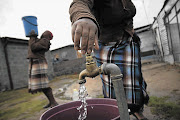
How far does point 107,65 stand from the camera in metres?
0.87

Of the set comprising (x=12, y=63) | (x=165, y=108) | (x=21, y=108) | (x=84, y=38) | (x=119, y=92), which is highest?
(x=12, y=63)

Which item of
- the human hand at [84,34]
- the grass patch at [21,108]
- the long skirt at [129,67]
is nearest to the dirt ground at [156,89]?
the grass patch at [21,108]

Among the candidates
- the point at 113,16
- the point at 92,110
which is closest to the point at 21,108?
the point at 92,110

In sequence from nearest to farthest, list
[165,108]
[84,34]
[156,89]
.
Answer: [84,34] < [165,108] < [156,89]

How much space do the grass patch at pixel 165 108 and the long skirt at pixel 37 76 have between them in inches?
94.3

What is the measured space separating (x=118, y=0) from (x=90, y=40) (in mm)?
970

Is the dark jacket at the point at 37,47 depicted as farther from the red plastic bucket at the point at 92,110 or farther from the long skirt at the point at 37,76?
the red plastic bucket at the point at 92,110

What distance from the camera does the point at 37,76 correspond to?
3.18 meters

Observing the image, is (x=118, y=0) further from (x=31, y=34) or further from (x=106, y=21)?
(x=31, y=34)

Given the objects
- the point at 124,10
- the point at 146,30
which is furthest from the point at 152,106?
the point at 146,30

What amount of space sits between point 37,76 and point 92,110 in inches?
93.1

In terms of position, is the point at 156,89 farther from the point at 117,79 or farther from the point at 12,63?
the point at 12,63

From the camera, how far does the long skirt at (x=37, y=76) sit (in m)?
3.11

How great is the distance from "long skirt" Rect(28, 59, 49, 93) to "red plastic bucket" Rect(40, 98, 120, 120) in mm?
2189
